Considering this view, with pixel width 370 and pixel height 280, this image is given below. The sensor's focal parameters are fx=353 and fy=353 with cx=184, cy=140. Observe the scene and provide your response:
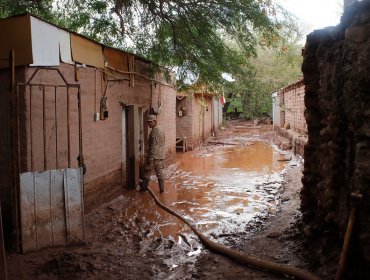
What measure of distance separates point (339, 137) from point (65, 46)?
489cm

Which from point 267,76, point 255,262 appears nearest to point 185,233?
point 255,262

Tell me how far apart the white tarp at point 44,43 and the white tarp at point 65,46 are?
0.13 m

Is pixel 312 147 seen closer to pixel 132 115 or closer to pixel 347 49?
pixel 347 49

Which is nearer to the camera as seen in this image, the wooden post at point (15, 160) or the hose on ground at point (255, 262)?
the hose on ground at point (255, 262)

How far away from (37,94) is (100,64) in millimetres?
2391

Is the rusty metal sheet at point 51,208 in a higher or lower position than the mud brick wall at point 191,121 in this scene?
lower

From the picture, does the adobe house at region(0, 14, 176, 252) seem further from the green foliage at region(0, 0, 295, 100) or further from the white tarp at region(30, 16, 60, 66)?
the green foliage at region(0, 0, 295, 100)

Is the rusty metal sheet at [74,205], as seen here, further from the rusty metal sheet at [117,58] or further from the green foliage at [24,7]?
the green foliage at [24,7]

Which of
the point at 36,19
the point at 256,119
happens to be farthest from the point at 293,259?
the point at 256,119

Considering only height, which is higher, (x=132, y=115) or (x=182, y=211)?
(x=132, y=115)

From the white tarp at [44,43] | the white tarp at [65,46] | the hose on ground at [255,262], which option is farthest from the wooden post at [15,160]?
the hose on ground at [255,262]

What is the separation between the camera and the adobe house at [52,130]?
203 inches

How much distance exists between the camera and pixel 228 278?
464 centimetres

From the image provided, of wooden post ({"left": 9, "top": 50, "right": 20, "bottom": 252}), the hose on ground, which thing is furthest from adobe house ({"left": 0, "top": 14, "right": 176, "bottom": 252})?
the hose on ground
